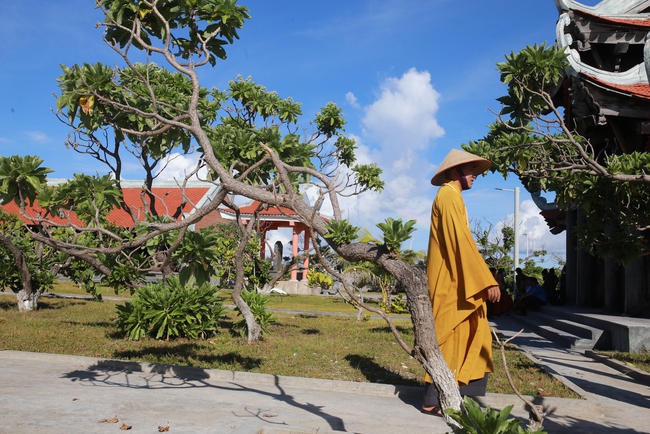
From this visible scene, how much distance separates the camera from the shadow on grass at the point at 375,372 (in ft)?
23.9

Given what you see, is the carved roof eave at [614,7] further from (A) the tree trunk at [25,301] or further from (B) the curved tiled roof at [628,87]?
(A) the tree trunk at [25,301]

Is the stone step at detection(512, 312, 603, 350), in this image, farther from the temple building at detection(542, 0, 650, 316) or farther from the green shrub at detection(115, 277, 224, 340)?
the green shrub at detection(115, 277, 224, 340)

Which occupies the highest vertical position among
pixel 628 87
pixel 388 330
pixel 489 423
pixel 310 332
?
pixel 628 87

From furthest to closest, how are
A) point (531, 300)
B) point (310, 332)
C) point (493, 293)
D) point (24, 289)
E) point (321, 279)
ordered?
point (321, 279) < point (531, 300) < point (24, 289) < point (310, 332) < point (493, 293)

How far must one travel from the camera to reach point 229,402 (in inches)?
234

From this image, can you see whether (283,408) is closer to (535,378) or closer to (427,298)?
(427,298)

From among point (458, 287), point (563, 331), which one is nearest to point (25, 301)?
point (458, 287)

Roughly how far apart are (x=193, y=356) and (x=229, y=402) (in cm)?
273

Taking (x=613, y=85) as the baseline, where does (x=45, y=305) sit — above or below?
below

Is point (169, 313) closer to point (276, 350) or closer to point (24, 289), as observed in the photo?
point (276, 350)

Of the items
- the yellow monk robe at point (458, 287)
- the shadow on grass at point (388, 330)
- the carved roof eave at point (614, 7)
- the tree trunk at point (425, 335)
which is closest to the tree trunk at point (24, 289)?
the shadow on grass at point (388, 330)

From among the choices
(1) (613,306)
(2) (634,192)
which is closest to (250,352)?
(2) (634,192)

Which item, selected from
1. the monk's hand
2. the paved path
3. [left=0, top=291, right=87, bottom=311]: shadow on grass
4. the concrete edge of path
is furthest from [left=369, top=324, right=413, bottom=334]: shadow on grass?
[left=0, top=291, right=87, bottom=311]: shadow on grass

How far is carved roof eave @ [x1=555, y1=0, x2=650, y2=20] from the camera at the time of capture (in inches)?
477
